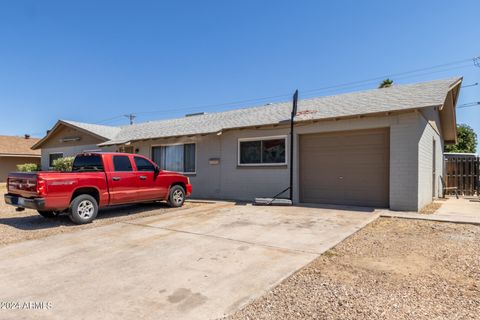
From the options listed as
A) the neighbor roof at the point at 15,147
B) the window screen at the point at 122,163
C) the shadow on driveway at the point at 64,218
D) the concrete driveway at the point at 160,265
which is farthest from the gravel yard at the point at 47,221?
the neighbor roof at the point at 15,147

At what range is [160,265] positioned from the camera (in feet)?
15.2

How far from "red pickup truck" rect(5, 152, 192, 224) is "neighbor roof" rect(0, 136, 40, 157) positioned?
24.4 metres

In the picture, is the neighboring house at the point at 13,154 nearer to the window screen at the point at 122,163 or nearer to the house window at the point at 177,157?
the house window at the point at 177,157

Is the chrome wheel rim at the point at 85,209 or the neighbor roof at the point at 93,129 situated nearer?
the chrome wheel rim at the point at 85,209

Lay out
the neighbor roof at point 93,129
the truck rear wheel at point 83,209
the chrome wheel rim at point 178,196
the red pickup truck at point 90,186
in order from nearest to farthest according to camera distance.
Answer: the red pickup truck at point 90,186 → the truck rear wheel at point 83,209 → the chrome wheel rim at point 178,196 → the neighbor roof at point 93,129

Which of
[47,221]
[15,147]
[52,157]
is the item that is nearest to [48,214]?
[47,221]

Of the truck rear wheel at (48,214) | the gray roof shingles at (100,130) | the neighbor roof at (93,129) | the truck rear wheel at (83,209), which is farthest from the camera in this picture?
the gray roof shingles at (100,130)

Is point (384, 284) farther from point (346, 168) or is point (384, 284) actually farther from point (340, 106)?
point (340, 106)

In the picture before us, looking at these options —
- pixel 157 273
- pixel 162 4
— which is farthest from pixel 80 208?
pixel 162 4

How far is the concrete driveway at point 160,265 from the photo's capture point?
131 inches

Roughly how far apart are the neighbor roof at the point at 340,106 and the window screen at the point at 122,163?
4595 millimetres

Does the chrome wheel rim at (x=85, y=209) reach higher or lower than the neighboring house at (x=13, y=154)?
lower

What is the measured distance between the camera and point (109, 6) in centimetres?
1360

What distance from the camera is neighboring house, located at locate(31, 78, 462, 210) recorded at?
9211 millimetres
